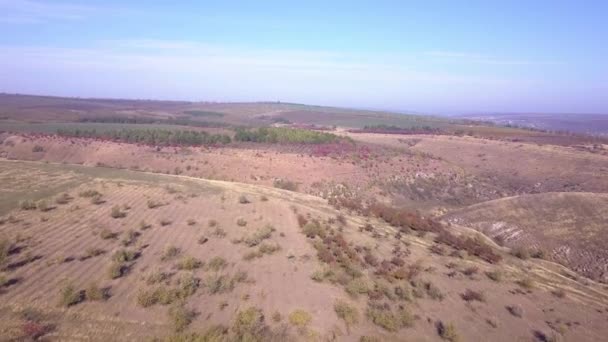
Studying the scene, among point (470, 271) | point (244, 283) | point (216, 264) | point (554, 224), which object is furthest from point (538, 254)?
point (216, 264)

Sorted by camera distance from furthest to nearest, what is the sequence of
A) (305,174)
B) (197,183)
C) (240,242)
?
(305,174) → (197,183) → (240,242)

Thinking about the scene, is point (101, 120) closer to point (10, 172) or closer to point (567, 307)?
point (10, 172)

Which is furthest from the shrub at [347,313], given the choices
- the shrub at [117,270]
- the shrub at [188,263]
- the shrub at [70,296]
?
the shrub at [70,296]

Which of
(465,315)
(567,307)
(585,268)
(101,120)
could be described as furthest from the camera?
(101,120)

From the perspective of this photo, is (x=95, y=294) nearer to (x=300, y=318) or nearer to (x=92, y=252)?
(x=92, y=252)

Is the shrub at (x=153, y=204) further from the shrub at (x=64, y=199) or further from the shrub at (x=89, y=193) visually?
the shrub at (x=64, y=199)

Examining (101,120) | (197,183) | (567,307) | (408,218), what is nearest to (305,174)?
(197,183)

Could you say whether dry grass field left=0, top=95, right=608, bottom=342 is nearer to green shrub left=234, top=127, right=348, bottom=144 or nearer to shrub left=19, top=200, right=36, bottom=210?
shrub left=19, top=200, right=36, bottom=210
